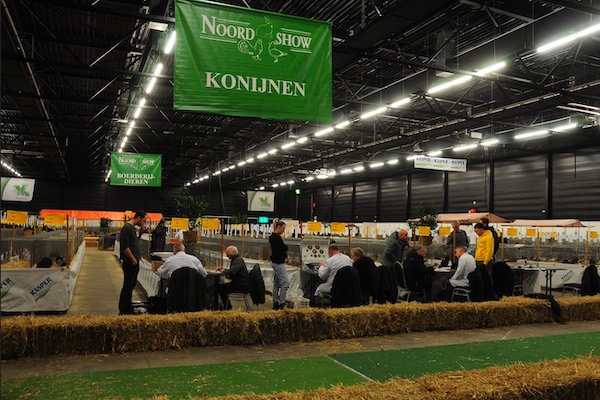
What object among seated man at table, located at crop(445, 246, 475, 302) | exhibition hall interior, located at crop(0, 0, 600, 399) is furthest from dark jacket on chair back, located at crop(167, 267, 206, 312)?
seated man at table, located at crop(445, 246, 475, 302)

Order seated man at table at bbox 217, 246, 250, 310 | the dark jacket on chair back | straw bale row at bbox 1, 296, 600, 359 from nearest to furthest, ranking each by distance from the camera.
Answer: straw bale row at bbox 1, 296, 600, 359 → the dark jacket on chair back → seated man at table at bbox 217, 246, 250, 310

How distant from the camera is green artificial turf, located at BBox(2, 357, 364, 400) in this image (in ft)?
13.0

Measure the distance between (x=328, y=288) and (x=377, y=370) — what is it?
2615mm

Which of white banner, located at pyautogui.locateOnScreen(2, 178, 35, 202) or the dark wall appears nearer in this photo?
white banner, located at pyautogui.locateOnScreen(2, 178, 35, 202)

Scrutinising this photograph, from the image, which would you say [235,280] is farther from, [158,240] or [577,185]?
[577,185]

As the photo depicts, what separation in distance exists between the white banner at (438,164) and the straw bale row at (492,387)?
14.8 m

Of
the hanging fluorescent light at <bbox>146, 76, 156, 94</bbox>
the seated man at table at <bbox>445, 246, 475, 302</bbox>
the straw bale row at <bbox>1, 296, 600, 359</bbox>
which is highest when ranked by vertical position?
the hanging fluorescent light at <bbox>146, 76, 156, 94</bbox>

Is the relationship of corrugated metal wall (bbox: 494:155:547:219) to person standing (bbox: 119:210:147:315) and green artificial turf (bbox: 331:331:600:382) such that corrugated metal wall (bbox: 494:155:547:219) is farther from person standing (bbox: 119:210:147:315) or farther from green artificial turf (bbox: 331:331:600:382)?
person standing (bbox: 119:210:147:315)

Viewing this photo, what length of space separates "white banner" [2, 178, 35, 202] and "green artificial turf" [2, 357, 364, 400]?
18210 millimetres

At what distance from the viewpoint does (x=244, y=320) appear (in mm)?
5844

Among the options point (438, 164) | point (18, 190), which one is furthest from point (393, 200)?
point (18, 190)

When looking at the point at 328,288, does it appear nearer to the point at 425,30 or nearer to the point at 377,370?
the point at 377,370

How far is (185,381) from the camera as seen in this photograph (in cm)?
435

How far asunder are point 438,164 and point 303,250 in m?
10.6
